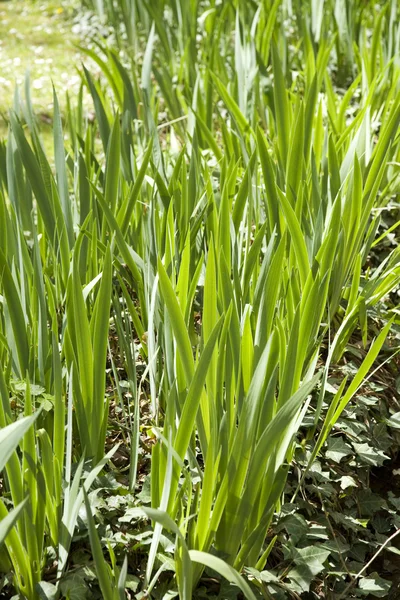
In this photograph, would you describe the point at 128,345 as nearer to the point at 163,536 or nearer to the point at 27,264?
the point at 27,264

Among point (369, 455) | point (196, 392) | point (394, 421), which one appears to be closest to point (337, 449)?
point (369, 455)

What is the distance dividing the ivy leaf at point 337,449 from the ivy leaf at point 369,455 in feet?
0.12

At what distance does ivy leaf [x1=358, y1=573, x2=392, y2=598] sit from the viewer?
1.24 metres

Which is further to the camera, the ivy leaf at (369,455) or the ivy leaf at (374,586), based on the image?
the ivy leaf at (369,455)

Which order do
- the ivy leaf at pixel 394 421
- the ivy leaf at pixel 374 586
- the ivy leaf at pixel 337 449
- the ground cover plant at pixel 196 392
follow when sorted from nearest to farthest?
1. the ground cover plant at pixel 196 392
2. the ivy leaf at pixel 374 586
3. the ivy leaf at pixel 337 449
4. the ivy leaf at pixel 394 421

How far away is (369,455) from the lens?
1.47 metres

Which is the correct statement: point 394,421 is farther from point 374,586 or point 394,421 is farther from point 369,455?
point 374,586

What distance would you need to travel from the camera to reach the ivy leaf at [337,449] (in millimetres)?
1429

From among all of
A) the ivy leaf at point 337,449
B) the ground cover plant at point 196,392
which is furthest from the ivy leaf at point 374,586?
the ivy leaf at point 337,449

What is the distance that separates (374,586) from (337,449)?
29cm

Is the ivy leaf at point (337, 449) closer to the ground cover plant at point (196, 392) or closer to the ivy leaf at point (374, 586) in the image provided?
the ground cover plant at point (196, 392)

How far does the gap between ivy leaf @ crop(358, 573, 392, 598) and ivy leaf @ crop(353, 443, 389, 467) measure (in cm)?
25

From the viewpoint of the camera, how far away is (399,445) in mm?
1610

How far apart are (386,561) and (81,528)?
0.65 meters
